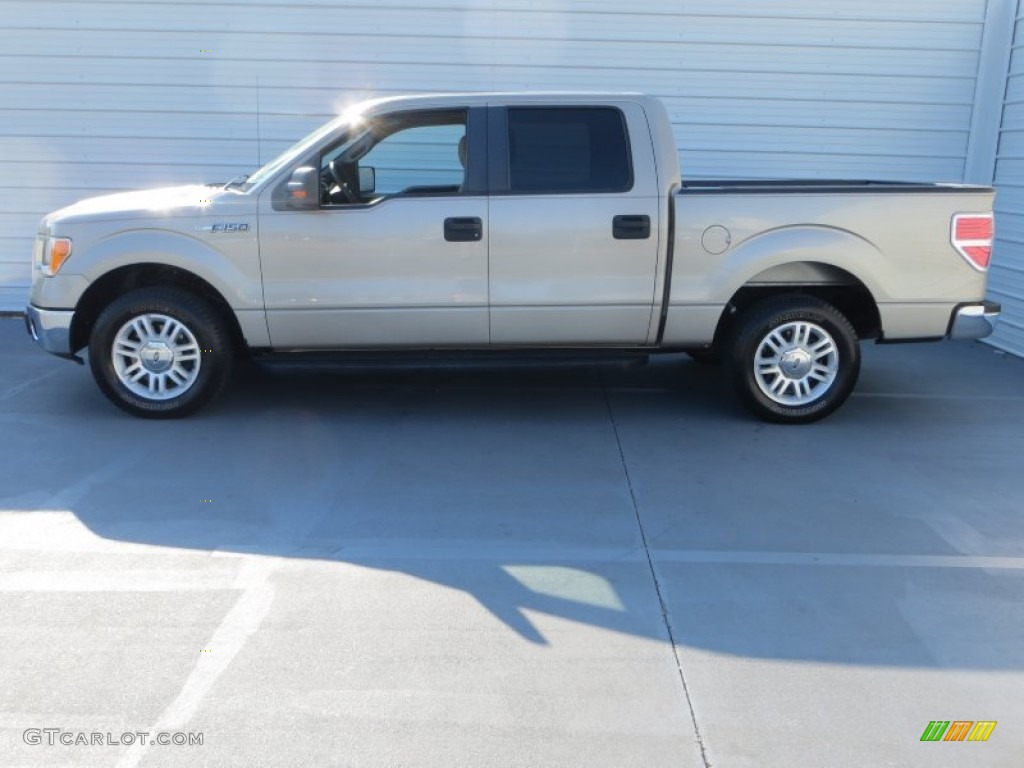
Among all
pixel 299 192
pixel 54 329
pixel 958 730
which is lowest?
pixel 958 730

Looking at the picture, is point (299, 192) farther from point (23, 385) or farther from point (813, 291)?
point (813, 291)

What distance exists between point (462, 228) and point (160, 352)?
2066mm

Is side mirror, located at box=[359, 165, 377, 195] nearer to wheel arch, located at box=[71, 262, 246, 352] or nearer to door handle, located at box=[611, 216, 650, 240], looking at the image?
wheel arch, located at box=[71, 262, 246, 352]

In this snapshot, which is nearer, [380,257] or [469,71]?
[380,257]

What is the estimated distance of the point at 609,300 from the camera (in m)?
5.97

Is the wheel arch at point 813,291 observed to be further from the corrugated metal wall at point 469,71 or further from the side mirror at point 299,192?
the corrugated metal wall at point 469,71

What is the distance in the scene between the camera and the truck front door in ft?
19.1

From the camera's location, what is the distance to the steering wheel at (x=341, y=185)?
5891 millimetres

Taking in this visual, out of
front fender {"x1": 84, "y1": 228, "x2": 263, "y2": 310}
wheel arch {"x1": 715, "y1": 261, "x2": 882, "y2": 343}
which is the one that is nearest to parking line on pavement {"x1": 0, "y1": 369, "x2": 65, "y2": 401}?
front fender {"x1": 84, "y1": 228, "x2": 263, "y2": 310}

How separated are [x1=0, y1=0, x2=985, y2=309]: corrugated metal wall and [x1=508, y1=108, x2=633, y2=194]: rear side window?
136 inches

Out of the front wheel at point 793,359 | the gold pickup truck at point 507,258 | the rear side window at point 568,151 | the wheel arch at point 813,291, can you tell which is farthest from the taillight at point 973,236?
the rear side window at point 568,151

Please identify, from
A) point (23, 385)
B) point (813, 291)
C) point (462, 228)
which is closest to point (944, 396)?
point (813, 291)

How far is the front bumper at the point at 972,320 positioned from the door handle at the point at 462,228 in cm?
302

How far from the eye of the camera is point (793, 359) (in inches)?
243
